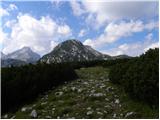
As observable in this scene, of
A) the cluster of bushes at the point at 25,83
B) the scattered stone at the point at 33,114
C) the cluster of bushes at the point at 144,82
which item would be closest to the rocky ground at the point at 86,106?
the scattered stone at the point at 33,114

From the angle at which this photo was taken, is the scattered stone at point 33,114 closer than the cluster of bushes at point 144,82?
No

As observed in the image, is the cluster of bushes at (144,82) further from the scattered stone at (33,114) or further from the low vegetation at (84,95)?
the scattered stone at (33,114)

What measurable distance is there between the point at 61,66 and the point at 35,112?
817cm

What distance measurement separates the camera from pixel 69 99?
12.8m

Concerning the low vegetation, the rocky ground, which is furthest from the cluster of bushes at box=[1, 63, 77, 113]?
the rocky ground

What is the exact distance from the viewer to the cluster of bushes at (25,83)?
1265cm

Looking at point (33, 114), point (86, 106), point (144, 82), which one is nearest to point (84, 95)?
point (86, 106)

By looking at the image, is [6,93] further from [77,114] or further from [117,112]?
[117,112]

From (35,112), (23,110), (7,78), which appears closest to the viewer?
(35,112)

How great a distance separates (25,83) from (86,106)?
3.67 m

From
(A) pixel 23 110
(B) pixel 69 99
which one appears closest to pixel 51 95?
(B) pixel 69 99

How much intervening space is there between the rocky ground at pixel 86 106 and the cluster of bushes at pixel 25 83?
57 cm

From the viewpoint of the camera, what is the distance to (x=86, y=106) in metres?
11.2

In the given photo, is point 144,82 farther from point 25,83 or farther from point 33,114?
point 25,83
